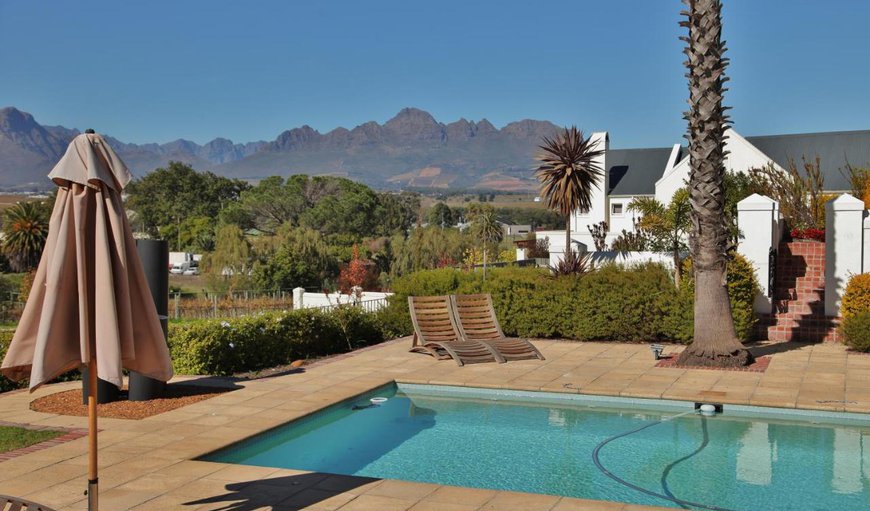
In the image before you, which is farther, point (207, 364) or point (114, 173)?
point (207, 364)

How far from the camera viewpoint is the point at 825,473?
6.92 meters

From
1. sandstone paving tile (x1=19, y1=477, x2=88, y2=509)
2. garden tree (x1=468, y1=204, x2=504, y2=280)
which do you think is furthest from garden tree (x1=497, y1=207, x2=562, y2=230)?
sandstone paving tile (x1=19, y1=477, x2=88, y2=509)

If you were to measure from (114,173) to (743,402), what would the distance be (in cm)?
688

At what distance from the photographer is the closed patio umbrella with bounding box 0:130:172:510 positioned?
15.7ft

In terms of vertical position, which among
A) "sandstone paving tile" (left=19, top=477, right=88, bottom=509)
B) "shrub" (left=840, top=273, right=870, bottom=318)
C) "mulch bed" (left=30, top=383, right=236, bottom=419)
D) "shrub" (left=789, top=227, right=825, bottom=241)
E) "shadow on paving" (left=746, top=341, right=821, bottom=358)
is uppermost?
"shrub" (left=789, top=227, right=825, bottom=241)

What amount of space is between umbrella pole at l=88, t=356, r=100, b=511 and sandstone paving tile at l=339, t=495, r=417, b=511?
158 cm

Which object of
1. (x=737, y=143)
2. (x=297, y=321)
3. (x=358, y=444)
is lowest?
(x=358, y=444)

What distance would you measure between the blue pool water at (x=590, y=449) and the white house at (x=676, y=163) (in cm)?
2368

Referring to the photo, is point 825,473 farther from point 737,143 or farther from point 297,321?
point 737,143

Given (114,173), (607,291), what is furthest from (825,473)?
(607,291)

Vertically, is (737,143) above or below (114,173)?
above

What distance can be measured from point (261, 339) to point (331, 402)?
294 centimetres

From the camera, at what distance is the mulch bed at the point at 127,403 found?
842 centimetres

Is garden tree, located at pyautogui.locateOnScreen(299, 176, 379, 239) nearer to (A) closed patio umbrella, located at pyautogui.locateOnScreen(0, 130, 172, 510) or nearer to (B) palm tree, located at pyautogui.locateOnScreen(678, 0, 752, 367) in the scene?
(B) palm tree, located at pyautogui.locateOnScreen(678, 0, 752, 367)
